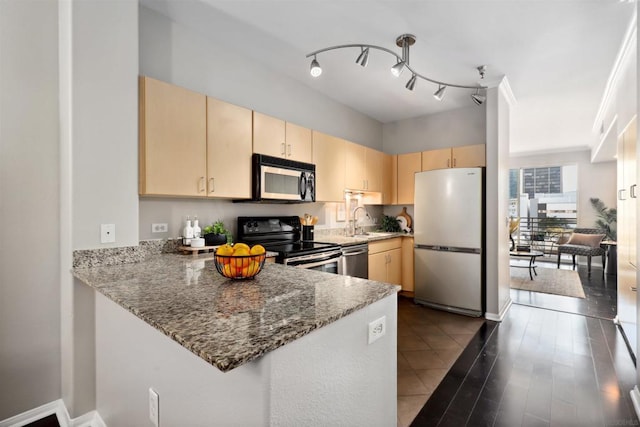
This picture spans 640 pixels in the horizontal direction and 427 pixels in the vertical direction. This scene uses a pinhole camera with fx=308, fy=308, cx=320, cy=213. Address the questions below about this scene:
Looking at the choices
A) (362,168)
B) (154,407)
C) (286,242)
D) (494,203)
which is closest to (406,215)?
(362,168)

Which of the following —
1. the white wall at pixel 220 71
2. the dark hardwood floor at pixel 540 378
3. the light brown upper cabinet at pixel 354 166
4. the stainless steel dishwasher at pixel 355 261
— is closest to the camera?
the dark hardwood floor at pixel 540 378

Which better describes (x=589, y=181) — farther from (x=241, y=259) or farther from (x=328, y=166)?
(x=241, y=259)

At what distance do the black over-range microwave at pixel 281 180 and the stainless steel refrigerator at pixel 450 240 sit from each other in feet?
5.16

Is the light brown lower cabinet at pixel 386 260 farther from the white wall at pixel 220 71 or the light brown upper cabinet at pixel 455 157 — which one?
the white wall at pixel 220 71

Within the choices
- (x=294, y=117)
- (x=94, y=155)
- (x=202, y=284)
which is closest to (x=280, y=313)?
(x=202, y=284)

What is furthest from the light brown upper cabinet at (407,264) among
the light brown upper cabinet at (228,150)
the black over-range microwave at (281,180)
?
the light brown upper cabinet at (228,150)

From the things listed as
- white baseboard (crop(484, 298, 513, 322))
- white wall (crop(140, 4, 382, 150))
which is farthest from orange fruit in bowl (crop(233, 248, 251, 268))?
white baseboard (crop(484, 298, 513, 322))

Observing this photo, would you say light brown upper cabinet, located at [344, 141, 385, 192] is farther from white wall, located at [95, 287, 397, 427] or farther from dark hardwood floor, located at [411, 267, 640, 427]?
white wall, located at [95, 287, 397, 427]

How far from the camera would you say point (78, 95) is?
168 cm

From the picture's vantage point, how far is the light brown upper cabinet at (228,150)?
7.79ft

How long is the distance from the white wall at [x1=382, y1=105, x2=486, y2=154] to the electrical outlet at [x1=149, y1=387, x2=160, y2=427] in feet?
14.8

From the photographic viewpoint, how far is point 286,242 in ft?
10.6

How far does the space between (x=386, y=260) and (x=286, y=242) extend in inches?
58.1

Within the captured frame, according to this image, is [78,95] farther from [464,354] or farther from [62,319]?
[464,354]
